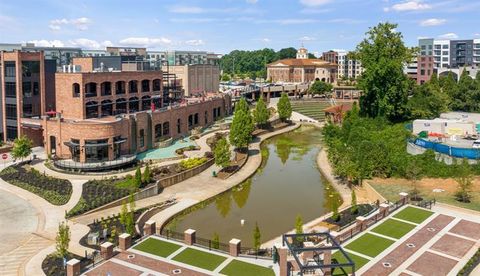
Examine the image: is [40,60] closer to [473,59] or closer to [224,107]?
[224,107]

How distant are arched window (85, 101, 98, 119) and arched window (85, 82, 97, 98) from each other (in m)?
1.06

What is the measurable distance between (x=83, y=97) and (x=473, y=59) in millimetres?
131906

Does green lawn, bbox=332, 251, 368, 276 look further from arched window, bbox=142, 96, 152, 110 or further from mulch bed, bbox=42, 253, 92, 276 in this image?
arched window, bbox=142, 96, 152, 110

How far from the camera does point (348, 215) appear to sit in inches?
1519

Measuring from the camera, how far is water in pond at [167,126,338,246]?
3803 centimetres

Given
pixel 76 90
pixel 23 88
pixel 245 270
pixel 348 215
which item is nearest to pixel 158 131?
pixel 76 90

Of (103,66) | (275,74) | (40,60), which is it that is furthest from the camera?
(275,74)

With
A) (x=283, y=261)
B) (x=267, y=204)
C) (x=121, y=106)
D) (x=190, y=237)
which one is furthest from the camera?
(x=121, y=106)

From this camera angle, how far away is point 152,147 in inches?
2532

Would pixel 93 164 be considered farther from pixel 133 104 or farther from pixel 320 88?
pixel 320 88

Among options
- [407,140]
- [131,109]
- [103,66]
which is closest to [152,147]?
[131,109]

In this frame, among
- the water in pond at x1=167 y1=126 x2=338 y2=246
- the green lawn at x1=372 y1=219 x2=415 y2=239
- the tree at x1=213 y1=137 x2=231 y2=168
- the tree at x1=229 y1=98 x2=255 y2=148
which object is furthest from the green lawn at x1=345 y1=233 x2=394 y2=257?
the tree at x1=229 y1=98 x2=255 y2=148

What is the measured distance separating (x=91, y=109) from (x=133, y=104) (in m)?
8.86

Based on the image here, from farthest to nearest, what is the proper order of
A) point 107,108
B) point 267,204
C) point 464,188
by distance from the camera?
1. point 107,108
2. point 267,204
3. point 464,188
